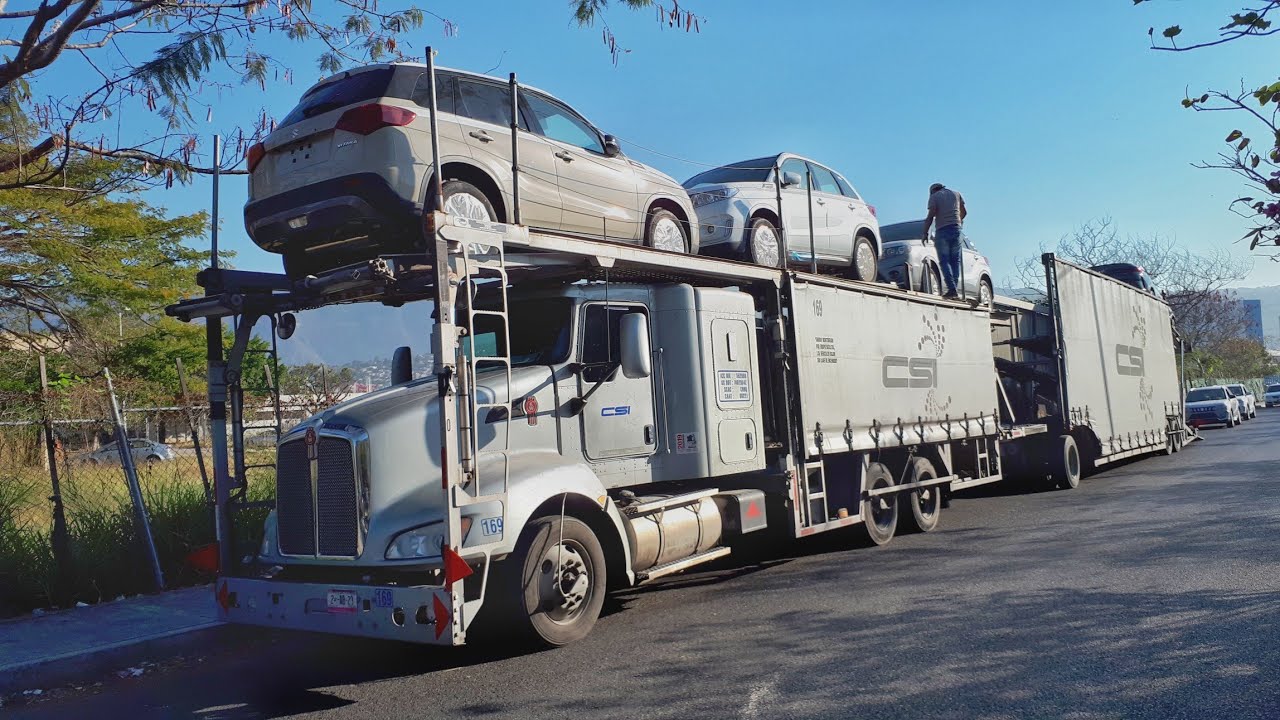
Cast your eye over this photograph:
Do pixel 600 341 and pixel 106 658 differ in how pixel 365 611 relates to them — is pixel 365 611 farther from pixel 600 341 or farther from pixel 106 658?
Answer: pixel 600 341

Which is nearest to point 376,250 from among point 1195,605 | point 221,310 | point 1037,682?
point 221,310

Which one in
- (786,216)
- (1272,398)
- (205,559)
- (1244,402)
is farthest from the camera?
(1272,398)

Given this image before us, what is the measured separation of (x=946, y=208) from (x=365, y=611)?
10.2 m

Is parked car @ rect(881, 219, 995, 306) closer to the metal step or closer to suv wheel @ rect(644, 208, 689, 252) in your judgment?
suv wheel @ rect(644, 208, 689, 252)

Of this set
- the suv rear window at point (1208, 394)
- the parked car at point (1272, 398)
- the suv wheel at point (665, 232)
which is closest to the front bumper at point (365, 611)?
the suv wheel at point (665, 232)

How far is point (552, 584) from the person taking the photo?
6.25 meters

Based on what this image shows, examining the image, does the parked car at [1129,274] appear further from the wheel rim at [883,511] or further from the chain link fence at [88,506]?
the chain link fence at [88,506]

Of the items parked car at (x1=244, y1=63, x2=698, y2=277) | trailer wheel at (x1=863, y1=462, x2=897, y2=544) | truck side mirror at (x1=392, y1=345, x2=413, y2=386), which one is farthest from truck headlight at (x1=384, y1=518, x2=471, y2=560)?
trailer wheel at (x1=863, y1=462, x2=897, y2=544)

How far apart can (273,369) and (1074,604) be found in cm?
600

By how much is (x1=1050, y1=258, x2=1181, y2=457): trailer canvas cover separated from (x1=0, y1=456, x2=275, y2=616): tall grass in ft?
39.5

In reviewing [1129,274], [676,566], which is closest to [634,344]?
[676,566]

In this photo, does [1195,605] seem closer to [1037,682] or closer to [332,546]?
[1037,682]

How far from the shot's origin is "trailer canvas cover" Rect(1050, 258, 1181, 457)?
1552 cm

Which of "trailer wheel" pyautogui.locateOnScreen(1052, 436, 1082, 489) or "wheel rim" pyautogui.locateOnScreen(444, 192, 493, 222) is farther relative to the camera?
"trailer wheel" pyautogui.locateOnScreen(1052, 436, 1082, 489)
